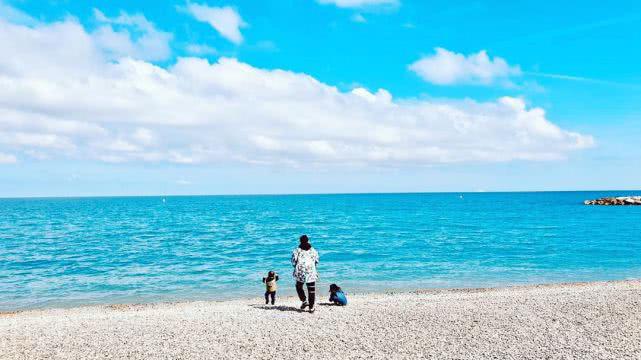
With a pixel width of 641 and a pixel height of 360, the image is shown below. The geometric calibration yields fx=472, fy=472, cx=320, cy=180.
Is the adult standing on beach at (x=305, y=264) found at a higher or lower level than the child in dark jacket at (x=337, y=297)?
higher

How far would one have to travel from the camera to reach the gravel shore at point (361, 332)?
1218 cm

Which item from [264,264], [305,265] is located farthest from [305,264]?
[264,264]

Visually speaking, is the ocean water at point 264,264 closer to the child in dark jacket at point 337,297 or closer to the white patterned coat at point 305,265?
the child in dark jacket at point 337,297

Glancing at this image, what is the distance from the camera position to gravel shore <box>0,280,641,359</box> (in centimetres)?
1218

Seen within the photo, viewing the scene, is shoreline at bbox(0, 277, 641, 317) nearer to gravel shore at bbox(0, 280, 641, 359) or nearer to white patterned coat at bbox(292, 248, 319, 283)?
gravel shore at bbox(0, 280, 641, 359)

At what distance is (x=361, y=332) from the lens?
1380 cm

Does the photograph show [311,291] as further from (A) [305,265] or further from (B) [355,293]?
(B) [355,293]

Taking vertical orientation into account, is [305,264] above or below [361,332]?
above

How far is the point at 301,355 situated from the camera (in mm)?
11938

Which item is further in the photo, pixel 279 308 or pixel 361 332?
pixel 279 308

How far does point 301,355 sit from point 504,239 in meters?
46.8

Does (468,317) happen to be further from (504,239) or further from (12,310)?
(504,239)

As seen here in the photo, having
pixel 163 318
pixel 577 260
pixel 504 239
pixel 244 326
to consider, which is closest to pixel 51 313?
pixel 163 318

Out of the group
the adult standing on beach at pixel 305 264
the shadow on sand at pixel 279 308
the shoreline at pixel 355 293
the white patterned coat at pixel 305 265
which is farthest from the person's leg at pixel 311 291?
the shoreline at pixel 355 293
